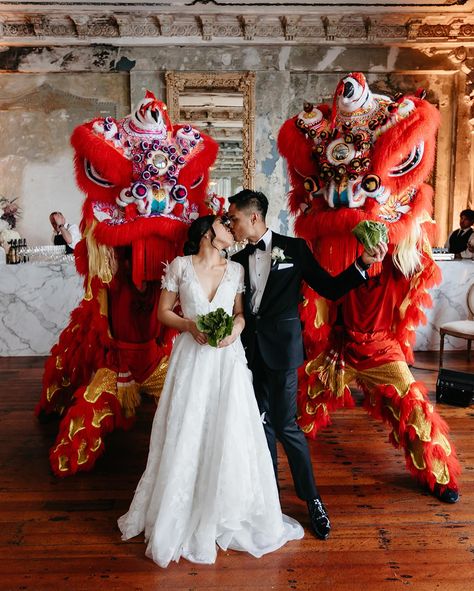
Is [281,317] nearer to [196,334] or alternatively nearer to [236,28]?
[196,334]

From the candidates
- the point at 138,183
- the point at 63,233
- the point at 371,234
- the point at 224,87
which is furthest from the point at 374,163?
the point at 224,87

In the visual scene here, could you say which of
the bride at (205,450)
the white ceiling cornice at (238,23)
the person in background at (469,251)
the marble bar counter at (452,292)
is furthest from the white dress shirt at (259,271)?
the white ceiling cornice at (238,23)

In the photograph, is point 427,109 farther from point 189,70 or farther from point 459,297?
point 189,70

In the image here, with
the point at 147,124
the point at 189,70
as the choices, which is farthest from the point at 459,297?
the point at 189,70

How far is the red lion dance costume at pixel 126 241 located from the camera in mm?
2568

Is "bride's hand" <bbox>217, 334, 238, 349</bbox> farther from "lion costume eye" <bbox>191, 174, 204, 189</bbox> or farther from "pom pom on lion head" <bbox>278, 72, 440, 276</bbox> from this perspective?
"lion costume eye" <bbox>191, 174, 204, 189</bbox>

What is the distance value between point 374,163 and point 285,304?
84 centimetres

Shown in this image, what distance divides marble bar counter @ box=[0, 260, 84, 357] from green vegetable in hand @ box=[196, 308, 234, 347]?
3.28m

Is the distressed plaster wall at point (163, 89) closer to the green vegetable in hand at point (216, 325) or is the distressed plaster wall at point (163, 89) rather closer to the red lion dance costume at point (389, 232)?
the red lion dance costume at point (389, 232)

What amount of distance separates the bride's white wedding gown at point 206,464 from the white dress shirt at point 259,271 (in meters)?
0.14

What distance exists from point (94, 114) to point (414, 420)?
596cm

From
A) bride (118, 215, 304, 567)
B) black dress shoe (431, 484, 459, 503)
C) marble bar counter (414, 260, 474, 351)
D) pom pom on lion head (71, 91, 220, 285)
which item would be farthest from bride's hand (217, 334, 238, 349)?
marble bar counter (414, 260, 474, 351)

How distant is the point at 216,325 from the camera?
6.38 ft

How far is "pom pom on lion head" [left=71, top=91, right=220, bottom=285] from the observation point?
8.38 ft
